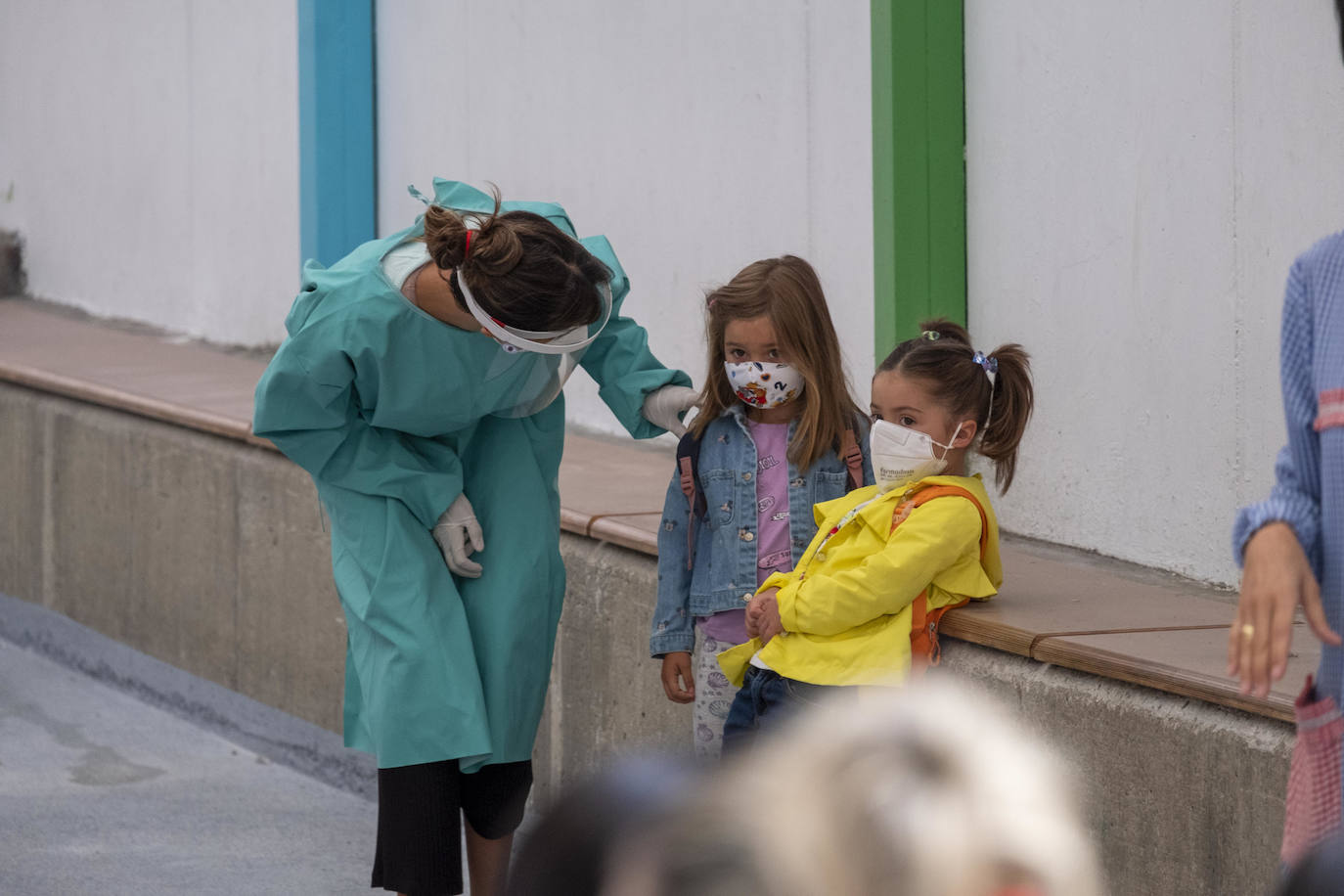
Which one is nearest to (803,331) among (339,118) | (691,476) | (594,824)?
(691,476)

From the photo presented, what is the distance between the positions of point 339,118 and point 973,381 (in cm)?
472

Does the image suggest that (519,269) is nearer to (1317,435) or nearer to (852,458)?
(852,458)

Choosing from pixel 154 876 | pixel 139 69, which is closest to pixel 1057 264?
pixel 154 876

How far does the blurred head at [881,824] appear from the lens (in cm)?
92

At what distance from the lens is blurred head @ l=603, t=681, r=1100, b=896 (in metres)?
0.92

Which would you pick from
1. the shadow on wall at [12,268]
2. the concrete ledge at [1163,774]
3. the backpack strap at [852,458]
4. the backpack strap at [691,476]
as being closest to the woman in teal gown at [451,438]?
the backpack strap at [691,476]

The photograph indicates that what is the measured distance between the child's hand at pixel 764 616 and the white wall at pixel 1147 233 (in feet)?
4.36

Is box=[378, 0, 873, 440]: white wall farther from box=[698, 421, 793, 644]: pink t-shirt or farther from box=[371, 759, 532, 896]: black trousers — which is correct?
box=[371, 759, 532, 896]: black trousers

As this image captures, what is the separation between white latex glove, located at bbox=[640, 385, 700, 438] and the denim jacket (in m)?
0.09

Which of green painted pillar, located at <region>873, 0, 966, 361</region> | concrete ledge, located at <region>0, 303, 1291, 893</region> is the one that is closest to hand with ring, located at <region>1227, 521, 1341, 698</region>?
concrete ledge, located at <region>0, 303, 1291, 893</region>

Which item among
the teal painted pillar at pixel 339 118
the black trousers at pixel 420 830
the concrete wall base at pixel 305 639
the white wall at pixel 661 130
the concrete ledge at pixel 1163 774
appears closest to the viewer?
the concrete ledge at pixel 1163 774

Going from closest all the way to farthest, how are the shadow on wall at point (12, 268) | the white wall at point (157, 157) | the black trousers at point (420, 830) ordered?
the black trousers at point (420, 830), the white wall at point (157, 157), the shadow on wall at point (12, 268)

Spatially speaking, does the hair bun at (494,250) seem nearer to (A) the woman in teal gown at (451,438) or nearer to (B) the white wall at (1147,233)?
(A) the woman in teal gown at (451,438)

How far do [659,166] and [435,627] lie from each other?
2.81 metres
